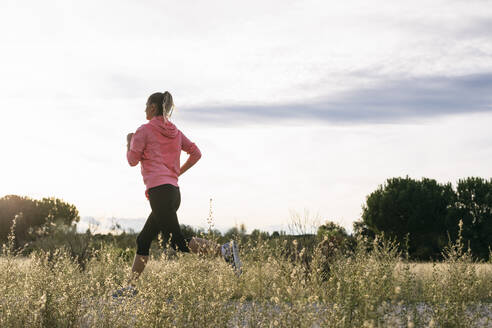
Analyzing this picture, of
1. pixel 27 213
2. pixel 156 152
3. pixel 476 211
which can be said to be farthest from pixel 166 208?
pixel 27 213

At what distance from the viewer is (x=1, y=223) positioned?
75.2ft

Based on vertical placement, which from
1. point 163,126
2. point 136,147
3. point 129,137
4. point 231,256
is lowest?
point 231,256

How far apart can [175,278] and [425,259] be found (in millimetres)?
15190

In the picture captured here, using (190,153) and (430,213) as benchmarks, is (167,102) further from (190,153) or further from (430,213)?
(430,213)

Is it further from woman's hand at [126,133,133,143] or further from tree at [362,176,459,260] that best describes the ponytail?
tree at [362,176,459,260]

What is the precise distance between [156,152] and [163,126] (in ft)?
1.10

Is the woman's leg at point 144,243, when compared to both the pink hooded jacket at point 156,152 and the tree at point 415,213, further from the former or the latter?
the tree at point 415,213

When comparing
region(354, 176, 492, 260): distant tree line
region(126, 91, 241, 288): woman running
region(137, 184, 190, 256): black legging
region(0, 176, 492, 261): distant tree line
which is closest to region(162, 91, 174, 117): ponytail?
region(126, 91, 241, 288): woman running

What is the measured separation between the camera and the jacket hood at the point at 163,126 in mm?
5957

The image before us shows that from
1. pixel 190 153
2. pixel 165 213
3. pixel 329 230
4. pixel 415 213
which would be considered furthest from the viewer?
pixel 415 213

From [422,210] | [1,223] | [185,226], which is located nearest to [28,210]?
[1,223]

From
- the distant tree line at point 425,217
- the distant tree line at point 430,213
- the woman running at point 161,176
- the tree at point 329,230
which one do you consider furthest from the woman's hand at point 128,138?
the distant tree line at point 430,213

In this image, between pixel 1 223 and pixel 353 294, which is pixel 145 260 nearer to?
pixel 353 294

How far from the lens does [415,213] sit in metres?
17.8
